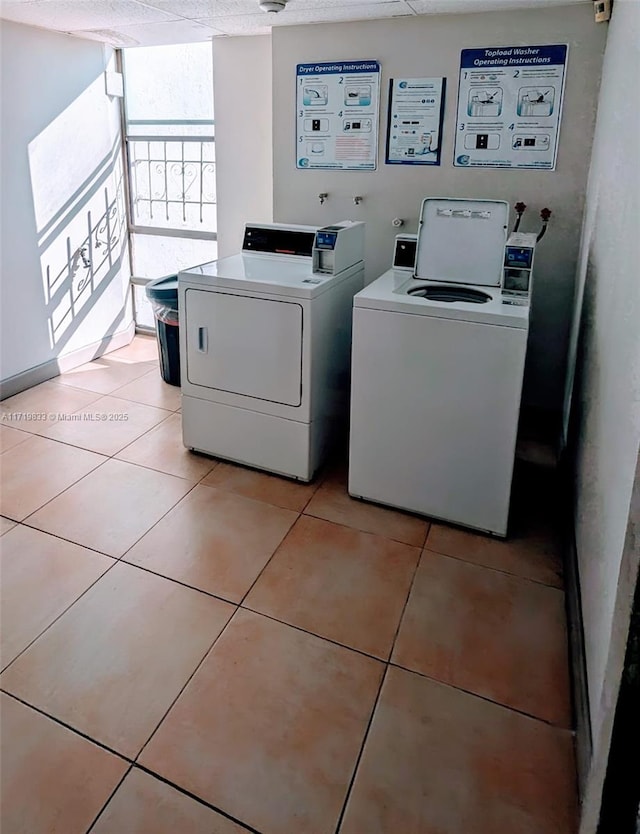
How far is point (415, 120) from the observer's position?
314cm

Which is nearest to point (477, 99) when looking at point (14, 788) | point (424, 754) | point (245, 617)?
point (245, 617)

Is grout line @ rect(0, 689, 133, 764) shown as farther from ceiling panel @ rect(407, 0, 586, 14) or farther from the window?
the window

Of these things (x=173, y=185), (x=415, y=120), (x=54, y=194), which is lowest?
(x=54, y=194)

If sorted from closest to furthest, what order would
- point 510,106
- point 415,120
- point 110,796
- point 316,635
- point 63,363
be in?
point 110,796 → point 316,635 → point 510,106 → point 415,120 → point 63,363

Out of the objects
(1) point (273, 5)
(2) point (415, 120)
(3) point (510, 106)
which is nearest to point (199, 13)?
(1) point (273, 5)

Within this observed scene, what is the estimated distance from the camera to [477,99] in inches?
118

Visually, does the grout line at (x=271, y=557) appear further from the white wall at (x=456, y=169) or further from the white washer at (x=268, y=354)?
the white wall at (x=456, y=169)

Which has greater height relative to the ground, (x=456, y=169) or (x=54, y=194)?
(x=456, y=169)

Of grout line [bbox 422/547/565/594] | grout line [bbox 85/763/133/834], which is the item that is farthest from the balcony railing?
grout line [bbox 85/763/133/834]

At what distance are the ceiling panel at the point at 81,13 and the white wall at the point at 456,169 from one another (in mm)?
737

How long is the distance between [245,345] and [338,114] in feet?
5.07

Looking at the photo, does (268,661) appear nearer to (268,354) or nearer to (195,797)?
(195,797)

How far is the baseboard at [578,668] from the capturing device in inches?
57.5

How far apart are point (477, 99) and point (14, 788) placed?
334 cm
